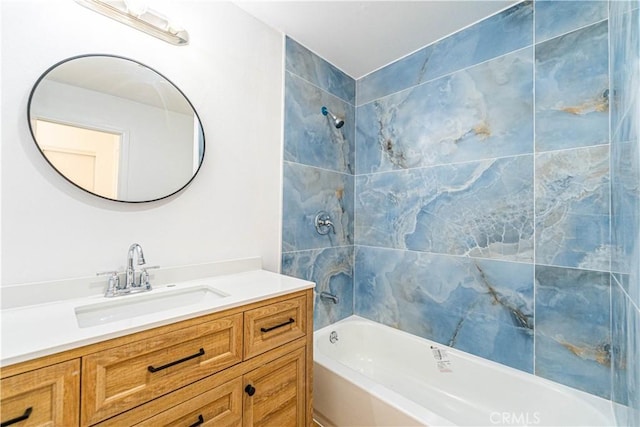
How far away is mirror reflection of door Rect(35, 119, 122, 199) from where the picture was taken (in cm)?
98

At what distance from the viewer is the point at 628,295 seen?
845 mm

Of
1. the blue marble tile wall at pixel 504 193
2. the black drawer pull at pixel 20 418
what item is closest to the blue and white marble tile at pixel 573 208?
the blue marble tile wall at pixel 504 193

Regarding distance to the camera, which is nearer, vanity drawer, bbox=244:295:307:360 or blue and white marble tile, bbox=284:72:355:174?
vanity drawer, bbox=244:295:307:360

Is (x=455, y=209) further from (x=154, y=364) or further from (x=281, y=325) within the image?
(x=154, y=364)

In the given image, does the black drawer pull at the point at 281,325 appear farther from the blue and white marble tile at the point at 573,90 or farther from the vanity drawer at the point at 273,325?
the blue and white marble tile at the point at 573,90

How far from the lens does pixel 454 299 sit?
1.74m

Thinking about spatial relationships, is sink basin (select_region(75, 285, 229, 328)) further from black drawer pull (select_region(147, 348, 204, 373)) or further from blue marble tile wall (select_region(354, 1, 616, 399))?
blue marble tile wall (select_region(354, 1, 616, 399))

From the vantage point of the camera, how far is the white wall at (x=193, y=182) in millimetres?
931

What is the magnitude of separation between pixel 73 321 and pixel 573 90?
2.30 meters

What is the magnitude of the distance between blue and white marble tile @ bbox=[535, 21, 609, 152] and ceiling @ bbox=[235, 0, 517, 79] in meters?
0.43

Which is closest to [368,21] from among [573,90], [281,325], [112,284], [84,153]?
[573,90]

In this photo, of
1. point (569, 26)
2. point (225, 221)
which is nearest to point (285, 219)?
point (225, 221)

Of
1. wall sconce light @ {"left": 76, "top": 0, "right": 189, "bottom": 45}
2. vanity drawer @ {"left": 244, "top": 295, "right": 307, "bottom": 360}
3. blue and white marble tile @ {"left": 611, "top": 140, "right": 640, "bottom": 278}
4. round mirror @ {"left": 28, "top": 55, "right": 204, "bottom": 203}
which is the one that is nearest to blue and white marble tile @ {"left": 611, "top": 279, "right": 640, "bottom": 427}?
blue and white marble tile @ {"left": 611, "top": 140, "right": 640, "bottom": 278}

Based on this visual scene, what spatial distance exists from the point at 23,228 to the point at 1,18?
711 mm
